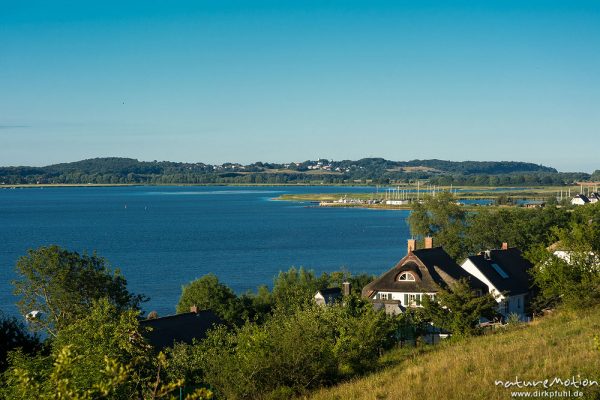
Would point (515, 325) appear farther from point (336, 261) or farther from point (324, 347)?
point (336, 261)

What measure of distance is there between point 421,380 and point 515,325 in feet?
38.0

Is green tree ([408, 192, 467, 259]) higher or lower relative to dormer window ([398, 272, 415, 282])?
higher

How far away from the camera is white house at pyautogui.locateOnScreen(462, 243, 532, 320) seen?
133 ft

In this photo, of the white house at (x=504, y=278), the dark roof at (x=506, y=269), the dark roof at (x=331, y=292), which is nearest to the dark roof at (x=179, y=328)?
the dark roof at (x=331, y=292)

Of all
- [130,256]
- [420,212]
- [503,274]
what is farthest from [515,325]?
[130,256]

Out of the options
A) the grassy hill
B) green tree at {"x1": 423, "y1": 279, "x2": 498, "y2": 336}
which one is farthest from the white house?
the grassy hill

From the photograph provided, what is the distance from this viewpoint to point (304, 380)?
53.0 ft

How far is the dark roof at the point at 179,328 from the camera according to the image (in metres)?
29.9

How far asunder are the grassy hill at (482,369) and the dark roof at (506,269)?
2234 cm

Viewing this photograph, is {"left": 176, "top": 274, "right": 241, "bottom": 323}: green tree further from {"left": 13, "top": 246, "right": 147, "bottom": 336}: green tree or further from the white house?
the white house

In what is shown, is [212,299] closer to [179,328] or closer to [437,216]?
[179,328]

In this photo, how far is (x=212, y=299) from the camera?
40.0 meters

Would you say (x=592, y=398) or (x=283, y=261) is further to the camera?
(x=283, y=261)

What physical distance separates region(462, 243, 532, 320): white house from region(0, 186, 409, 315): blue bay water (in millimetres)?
20216
